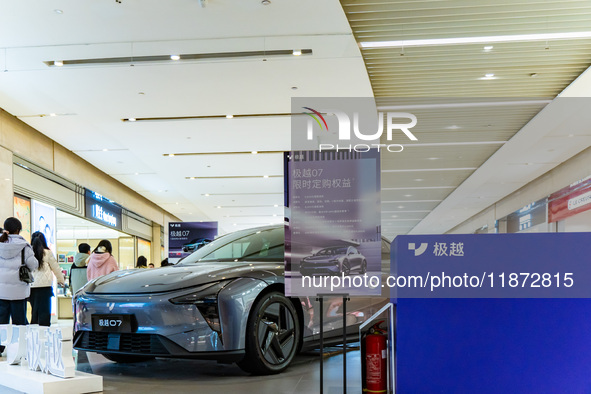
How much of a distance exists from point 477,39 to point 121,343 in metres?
5.89

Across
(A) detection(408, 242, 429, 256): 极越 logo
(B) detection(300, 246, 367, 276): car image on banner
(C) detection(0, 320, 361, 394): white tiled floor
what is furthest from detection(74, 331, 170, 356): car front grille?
(A) detection(408, 242, 429, 256): 极越 logo

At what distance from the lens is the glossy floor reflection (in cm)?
387

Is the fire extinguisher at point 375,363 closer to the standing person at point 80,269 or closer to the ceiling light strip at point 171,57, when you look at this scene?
the ceiling light strip at point 171,57

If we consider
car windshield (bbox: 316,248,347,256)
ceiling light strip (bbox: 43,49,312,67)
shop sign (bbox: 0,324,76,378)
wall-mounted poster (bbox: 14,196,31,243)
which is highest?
ceiling light strip (bbox: 43,49,312,67)

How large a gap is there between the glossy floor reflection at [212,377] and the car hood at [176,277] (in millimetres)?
605

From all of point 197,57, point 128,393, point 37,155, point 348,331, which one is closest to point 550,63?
point 197,57

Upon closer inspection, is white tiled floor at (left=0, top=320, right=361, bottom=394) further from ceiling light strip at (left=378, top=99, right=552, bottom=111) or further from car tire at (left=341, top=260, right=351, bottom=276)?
ceiling light strip at (left=378, top=99, right=552, bottom=111)

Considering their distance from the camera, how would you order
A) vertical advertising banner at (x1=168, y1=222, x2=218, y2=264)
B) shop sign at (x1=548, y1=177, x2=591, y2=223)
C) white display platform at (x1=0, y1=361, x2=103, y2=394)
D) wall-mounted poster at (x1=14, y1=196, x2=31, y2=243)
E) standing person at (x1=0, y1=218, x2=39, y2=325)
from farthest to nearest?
shop sign at (x1=548, y1=177, x2=591, y2=223)
vertical advertising banner at (x1=168, y1=222, x2=218, y2=264)
wall-mounted poster at (x1=14, y1=196, x2=31, y2=243)
standing person at (x1=0, y1=218, x2=39, y2=325)
white display platform at (x1=0, y1=361, x2=103, y2=394)

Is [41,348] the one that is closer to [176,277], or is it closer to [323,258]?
[176,277]

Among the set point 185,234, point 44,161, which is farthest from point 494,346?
point 185,234

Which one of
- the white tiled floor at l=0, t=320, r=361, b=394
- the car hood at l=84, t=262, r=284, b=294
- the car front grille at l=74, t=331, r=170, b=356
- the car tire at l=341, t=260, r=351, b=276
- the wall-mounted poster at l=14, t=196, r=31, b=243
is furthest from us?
the wall-mounted poster at l=14, t=196, r=31, b=243

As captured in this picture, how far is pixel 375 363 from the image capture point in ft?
11.5

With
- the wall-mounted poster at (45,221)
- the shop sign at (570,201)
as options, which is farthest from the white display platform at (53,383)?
the shop sign at (570,201)

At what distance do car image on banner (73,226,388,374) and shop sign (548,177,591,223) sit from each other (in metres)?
12.0
